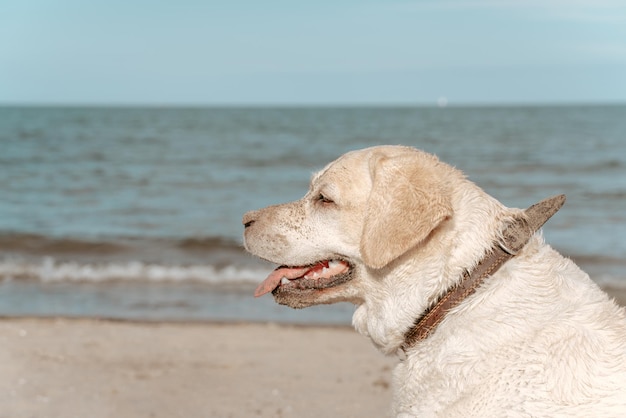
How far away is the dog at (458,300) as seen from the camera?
3148mm

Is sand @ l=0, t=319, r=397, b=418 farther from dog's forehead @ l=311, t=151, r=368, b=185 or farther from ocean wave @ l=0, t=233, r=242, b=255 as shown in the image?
ocean wave @ l=0, t=233, r=242, b=255

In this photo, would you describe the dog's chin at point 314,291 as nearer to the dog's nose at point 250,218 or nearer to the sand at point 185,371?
the dog's nose at point 250,218

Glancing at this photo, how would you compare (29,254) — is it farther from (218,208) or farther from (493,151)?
(493,151)

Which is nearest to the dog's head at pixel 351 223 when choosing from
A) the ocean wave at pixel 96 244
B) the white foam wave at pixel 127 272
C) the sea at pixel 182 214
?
the sea at pixel 182 214

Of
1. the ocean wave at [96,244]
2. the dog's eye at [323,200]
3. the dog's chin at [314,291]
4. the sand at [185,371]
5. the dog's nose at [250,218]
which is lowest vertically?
the ocean wave at [96,244]

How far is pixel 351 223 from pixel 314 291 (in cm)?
40

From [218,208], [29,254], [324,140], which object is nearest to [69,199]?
[218,208]

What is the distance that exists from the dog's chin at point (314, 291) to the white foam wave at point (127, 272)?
6660mm

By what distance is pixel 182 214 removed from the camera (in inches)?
617

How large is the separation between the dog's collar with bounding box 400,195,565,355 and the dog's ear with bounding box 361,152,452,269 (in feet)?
0.83

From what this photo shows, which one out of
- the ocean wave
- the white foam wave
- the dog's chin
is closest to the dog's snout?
the dog's chin

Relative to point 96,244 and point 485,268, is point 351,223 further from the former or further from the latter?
point 96,244

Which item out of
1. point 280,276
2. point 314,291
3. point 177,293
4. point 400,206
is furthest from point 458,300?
point 177,293

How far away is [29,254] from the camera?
484 inches
